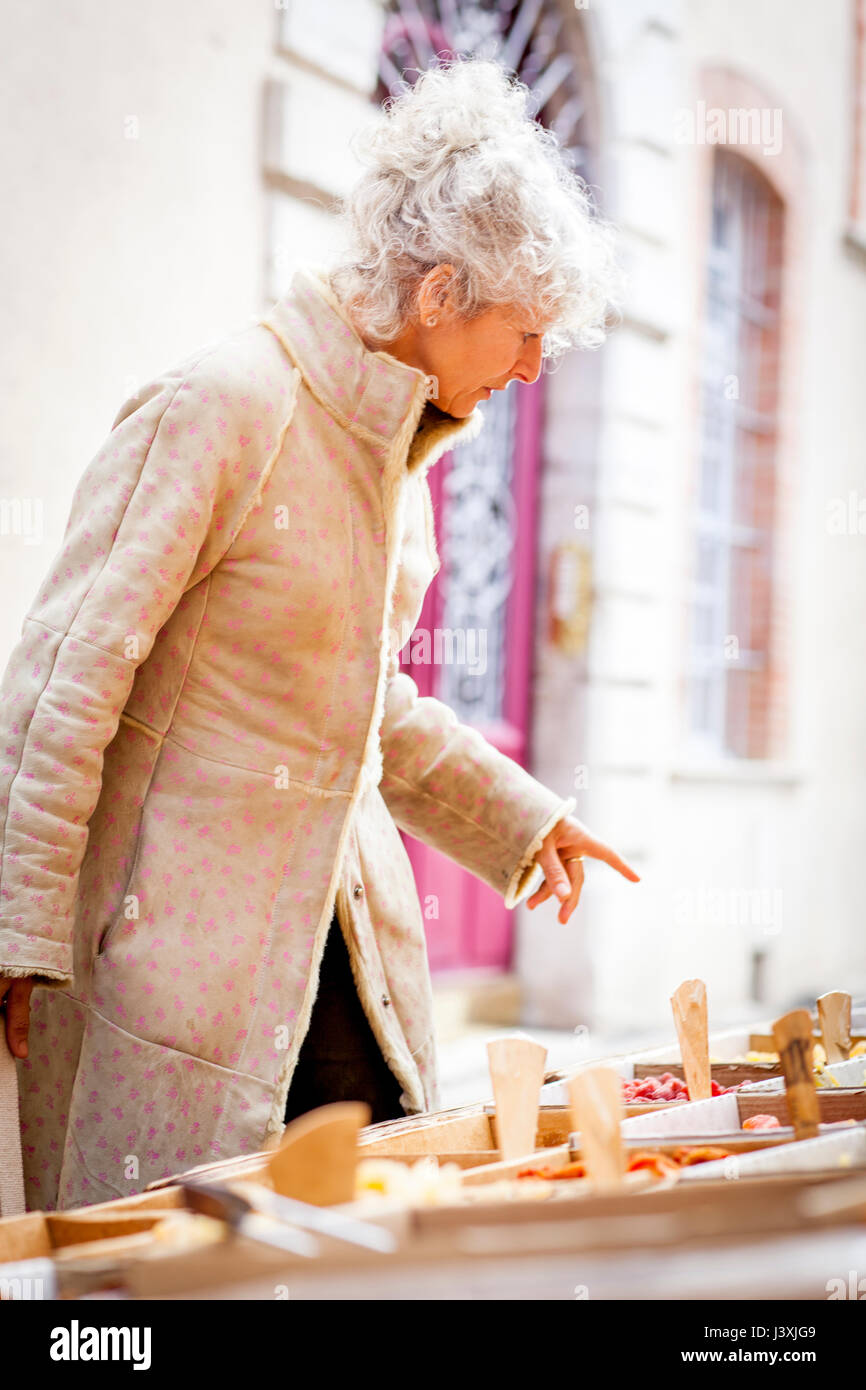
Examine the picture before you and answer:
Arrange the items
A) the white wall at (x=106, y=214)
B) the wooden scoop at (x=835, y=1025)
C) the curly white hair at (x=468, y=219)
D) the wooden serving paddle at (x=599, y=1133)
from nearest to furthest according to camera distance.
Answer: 1. the wooden serving paddle at (x=599, y=1133)
2. the curly white hair at (x=468, y=219)
3. the wooden scoop at (x=835, y=1025)
4. the white wall at (x=106, y=214)

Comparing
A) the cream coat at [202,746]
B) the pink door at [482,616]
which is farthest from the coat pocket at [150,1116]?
the pink door at [482,616]

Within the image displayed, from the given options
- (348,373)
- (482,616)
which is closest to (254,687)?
(348,373)

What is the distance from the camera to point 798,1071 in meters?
1.42

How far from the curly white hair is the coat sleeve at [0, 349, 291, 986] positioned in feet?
0.82

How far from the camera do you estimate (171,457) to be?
1.63 metres

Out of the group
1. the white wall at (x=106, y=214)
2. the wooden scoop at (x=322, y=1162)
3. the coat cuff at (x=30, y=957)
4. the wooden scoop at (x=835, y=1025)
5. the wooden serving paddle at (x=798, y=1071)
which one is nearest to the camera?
the wooden scoop at (x=322, y=1162)

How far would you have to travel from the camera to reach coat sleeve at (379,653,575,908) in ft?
6.89

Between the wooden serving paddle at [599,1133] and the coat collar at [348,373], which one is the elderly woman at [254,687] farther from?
the wooden serving paddle at [599,1133]

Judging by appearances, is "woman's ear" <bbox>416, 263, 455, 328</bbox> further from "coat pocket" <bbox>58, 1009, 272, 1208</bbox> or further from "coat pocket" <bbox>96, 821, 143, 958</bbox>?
"coat pocket" <bbox>58, 1009, 272, 1208</bbox>

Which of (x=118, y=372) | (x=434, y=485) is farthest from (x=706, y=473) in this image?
(x=118, y=372)

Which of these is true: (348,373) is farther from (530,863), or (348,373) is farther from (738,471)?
(738,471)

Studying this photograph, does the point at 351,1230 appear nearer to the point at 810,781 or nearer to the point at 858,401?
the point at 810,781

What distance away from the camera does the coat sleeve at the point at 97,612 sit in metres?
1.54

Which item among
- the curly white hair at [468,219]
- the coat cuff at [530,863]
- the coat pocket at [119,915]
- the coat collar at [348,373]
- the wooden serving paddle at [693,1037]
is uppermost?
the curly white hair at [468,219]
